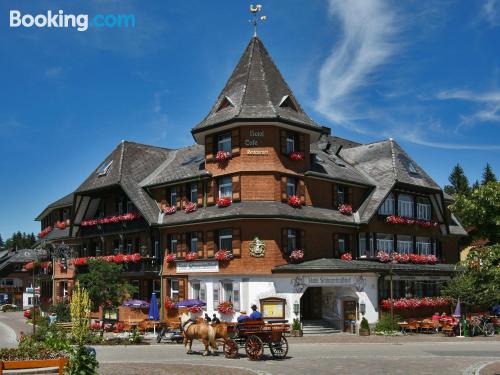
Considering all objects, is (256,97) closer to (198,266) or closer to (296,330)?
(198,266)

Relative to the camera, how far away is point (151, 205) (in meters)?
45.3

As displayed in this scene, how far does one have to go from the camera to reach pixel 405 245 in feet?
156

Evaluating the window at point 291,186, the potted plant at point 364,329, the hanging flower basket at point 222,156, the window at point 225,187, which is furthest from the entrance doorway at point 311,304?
the hanging flower basket at point 222,156

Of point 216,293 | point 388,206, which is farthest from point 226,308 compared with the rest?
point 388,206

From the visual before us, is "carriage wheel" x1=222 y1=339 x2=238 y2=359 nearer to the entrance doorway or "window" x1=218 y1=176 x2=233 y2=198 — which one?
"window" x1=218 y1=176 x2=233 y2=198

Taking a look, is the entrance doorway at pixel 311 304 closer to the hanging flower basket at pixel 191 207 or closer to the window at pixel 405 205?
the hanging flower basket at pixel 191 207

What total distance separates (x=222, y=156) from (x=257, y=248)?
6.31 meters

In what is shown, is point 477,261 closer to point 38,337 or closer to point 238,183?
point 38,337

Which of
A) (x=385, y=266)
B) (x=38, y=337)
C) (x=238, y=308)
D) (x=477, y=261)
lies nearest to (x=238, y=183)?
(x=238, y=308)

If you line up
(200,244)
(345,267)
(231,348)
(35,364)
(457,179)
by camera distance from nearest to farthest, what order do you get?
(35,364), (231,348), (345,267), (200,244), (457,179)

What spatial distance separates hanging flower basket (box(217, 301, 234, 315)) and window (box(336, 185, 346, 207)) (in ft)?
35.8

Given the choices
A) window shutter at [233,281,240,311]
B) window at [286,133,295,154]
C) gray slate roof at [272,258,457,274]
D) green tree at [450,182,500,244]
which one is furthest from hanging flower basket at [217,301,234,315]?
green tree at [450,182,500,244]

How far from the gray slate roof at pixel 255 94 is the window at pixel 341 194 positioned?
4.89 m

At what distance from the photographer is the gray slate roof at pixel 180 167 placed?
4278 cm
